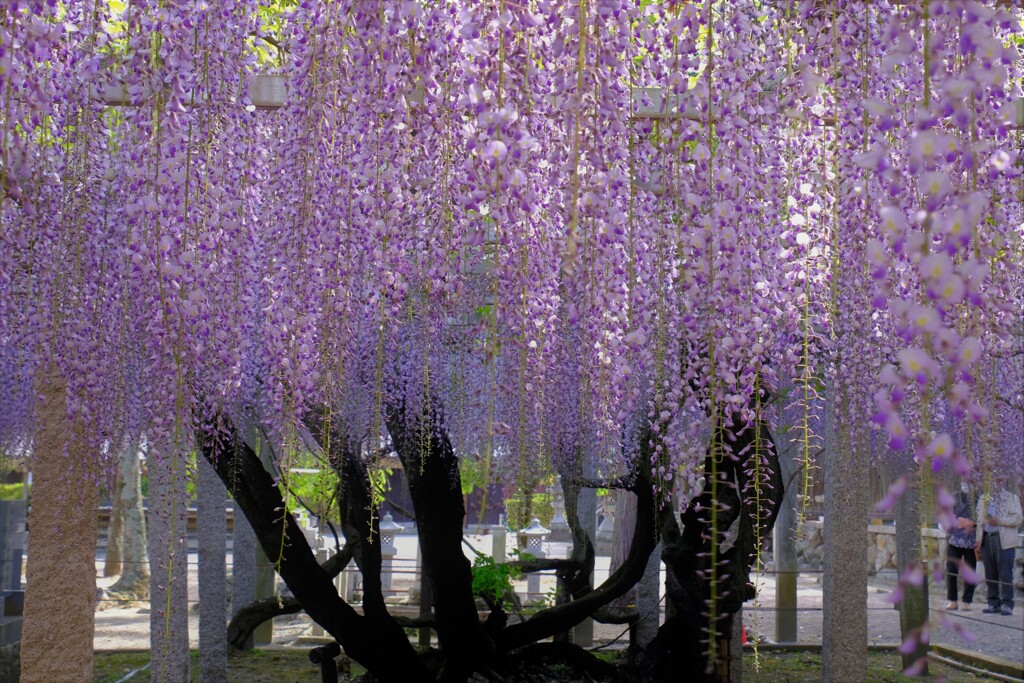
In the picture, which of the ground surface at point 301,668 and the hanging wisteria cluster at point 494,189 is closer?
the hanging wisteria cluster at point 494,189

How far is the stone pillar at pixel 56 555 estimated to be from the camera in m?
4.25

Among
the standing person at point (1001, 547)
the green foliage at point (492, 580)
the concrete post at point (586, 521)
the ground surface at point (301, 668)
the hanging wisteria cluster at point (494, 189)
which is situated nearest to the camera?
the hanging wisteria cluster at point (494, 189)

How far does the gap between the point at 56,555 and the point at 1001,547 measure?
8.38 m

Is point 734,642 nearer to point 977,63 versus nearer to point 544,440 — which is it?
point 544,440

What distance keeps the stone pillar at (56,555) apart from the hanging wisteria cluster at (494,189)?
0.21 meters

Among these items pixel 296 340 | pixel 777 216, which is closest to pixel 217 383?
pixel 296 340

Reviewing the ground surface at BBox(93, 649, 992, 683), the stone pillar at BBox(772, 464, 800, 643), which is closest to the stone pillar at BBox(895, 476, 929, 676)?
the ground surface at BBox(93, 649, 992, 683)

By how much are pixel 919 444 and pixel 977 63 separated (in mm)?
515

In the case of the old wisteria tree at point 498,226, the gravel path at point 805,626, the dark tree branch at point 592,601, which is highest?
the old wisteria tree at point 498,226

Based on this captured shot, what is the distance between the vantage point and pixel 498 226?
98.4 inches

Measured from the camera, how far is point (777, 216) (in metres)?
3.86

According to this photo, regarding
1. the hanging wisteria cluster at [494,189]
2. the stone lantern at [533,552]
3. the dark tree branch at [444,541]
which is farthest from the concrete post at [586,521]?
the hanging wisteria cluster at [494,189]

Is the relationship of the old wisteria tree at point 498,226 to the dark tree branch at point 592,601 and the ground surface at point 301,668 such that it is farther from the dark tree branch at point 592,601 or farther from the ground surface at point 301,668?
the ground surface at point 301,668

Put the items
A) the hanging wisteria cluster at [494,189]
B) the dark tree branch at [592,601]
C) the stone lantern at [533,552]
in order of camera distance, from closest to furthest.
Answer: the hanging wisteria cluster at [494,189] < the dark tree branch at [592,601] < the stone lantern at [533,552]
